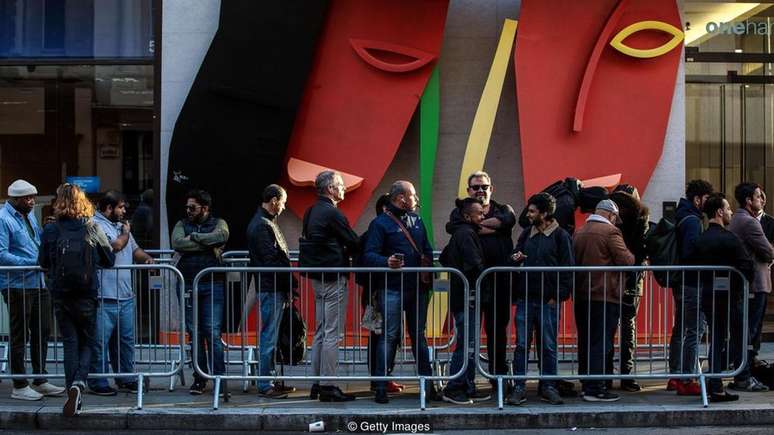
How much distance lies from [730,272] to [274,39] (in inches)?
232

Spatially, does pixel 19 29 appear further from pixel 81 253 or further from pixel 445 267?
pixel 445 267

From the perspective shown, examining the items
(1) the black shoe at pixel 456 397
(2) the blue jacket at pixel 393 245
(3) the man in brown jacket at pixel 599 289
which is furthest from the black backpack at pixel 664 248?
(2) the blue jacket at pixel 393 245

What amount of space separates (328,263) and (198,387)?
1.71 m

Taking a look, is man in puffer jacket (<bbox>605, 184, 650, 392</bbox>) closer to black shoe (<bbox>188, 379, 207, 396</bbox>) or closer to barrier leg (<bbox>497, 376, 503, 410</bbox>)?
barrier leg (<bbox>497, 376, 503, 410</bbox>)

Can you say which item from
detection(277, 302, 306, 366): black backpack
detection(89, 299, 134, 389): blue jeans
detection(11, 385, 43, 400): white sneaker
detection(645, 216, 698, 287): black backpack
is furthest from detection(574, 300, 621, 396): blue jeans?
detection(11, 385, 43, 400): white sneaker

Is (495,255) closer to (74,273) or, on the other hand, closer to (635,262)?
(635,262)

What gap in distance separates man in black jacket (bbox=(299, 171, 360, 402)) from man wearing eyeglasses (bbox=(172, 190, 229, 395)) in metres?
0.85

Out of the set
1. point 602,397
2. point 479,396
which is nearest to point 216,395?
point 479,396

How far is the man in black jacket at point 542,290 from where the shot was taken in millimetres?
9648

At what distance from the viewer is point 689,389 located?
1010 cm

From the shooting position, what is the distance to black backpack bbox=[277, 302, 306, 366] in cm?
1002

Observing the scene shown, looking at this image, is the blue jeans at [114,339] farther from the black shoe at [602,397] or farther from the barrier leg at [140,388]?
the black shoe at [602,397]

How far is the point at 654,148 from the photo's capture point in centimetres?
1300

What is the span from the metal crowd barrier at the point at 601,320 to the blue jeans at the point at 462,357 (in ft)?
0.44
